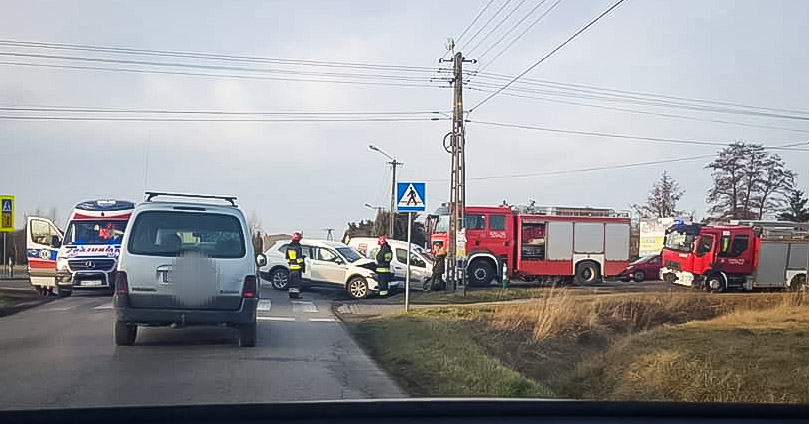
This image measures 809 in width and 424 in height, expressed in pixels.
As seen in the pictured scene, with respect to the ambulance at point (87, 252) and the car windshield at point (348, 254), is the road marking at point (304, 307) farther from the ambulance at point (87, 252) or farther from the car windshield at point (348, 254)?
the ambulance at point (87, 252)

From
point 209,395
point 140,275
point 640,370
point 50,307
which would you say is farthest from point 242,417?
point 50,307

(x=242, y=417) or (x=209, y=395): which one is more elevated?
(x=242, y=417)

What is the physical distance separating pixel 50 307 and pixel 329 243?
8.16 m

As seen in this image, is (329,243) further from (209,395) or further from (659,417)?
(659,417)

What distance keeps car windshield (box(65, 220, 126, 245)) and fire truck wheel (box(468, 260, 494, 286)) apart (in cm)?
1263

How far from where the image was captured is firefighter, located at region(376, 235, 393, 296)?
2345 cm

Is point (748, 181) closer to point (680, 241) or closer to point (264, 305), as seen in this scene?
point (680, 241)

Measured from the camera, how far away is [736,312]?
2441 centimetres

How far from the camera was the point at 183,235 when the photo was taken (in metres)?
11.1

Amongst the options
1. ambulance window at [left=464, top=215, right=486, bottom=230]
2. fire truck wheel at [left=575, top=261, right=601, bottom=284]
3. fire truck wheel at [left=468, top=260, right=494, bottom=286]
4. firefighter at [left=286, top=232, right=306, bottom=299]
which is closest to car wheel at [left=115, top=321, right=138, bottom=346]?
firefighter at [left=286, top=232, right=306, bottom=299]

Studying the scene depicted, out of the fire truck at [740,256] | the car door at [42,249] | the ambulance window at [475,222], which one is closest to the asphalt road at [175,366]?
the car door at [42,249]

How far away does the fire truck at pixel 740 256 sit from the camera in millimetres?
32844

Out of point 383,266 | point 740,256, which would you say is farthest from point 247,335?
point 740,256

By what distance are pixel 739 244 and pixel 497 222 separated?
9130mm
